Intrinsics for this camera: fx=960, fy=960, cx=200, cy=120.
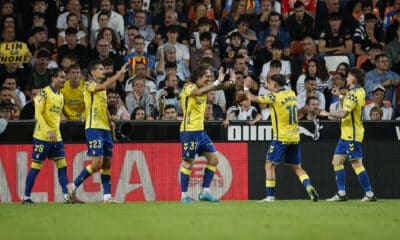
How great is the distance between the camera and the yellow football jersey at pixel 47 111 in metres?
15.5

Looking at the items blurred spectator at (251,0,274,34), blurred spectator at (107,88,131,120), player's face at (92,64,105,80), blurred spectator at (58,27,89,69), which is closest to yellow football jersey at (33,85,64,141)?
player's face at (92,64,105,80)

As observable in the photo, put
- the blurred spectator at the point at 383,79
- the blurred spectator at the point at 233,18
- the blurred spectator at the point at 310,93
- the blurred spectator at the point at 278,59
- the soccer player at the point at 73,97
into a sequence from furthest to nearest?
the blurred spectator at the point at 233,18 → the blurred spectator at the point at 278,59 → the blurred spectator at the point at 383,79 → the blurred spectator at the point at 310,93 → the soccer player at the point at 73,97

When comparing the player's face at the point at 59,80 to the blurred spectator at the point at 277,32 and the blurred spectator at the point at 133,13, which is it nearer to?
the blurred spectator at the point at 133,13

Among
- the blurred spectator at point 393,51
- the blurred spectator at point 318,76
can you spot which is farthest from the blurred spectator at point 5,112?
the blurred spectator at point 393,51

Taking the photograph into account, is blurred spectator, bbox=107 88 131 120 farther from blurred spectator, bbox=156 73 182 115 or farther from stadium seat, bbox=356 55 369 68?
stadium seat, bbox=356 55 369 68

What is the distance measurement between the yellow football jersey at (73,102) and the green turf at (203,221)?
2.71 metres

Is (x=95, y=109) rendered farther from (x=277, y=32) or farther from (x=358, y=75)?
(x=277, y=32)

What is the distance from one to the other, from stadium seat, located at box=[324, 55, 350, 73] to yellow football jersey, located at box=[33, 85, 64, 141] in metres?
6.94

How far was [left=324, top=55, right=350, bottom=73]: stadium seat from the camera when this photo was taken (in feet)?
67.1

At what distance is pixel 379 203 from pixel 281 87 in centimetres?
242

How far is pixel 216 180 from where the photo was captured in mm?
17734

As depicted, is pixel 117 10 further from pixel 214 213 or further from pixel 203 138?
pixel 214 213

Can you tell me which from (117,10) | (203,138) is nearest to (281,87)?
(203,138)

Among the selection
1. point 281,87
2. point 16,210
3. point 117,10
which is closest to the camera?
point 16,210
